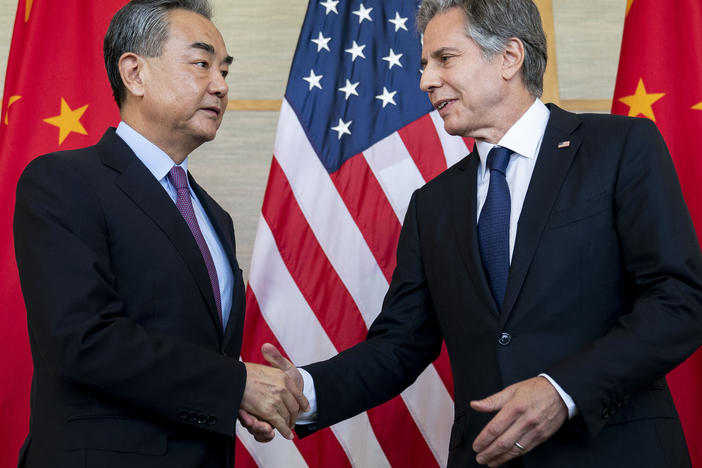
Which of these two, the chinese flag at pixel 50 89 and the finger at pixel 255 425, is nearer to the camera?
the finger at pixel 255 425

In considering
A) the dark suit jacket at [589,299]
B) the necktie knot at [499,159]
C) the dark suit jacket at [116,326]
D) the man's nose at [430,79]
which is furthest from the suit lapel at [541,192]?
the dark suit jacket at [116,326]

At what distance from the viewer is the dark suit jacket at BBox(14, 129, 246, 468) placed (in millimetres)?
1579

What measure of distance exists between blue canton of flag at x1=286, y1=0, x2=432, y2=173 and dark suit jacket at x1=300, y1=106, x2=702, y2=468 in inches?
36.3

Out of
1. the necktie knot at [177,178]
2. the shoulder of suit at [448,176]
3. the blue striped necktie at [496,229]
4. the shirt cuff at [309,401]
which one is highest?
the necktie knot at [177,178]

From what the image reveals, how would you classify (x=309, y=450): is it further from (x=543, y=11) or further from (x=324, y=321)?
(x=543, y=11)

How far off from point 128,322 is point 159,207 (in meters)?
0.30

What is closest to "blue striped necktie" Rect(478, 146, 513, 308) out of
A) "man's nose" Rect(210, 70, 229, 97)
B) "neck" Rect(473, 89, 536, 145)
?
"neck" Rect(473, 89, 536, 145)

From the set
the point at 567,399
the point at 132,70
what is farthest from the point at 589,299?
the point at 132,70

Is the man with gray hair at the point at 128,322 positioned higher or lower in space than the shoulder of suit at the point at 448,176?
lower

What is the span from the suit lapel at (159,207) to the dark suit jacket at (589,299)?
527mm

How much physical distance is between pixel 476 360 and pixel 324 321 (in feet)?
3.38

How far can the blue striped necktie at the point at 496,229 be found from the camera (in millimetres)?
1888

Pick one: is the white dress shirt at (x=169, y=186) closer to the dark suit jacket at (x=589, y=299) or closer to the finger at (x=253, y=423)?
the finger at (x=253, y=423)

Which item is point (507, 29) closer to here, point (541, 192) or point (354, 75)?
point (541, 192)
